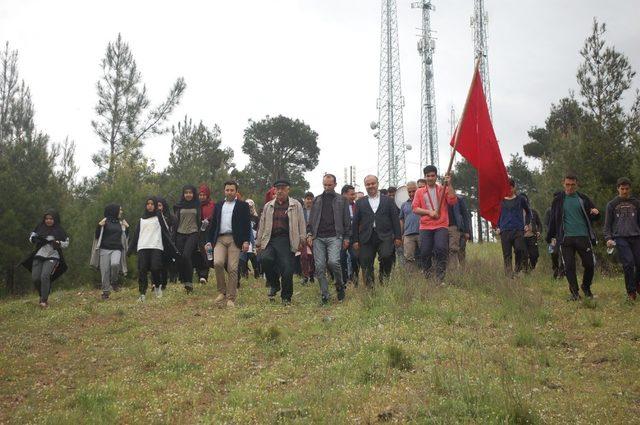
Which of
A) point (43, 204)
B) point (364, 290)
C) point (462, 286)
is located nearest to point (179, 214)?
point (364, 290)

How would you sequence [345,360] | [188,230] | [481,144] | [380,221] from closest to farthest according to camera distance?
[345,360] < [481,144] < [380,221] < [188,230]

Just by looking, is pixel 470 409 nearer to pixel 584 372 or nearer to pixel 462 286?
pixel 584 372

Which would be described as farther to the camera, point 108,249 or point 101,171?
point 101,171

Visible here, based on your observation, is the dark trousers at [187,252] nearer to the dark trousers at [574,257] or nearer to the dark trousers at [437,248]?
the dark trousers at [437,248]

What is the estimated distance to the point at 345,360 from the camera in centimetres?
614

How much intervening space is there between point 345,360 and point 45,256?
25.5 feet

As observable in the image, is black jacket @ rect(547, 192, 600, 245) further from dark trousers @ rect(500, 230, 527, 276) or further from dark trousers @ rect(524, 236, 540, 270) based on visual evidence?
dark trousers @ rect(524, 236, 540, 270)

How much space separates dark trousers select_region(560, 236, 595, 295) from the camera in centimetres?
976

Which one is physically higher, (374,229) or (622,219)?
(622,219)

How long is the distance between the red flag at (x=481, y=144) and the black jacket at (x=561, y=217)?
1.13 m

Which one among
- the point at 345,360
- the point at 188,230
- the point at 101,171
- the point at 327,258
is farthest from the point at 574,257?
the point at 101,171

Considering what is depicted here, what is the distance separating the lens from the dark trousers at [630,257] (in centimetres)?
956

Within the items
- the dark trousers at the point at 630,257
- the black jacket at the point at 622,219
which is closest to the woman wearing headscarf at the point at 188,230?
the black jacket at the point at 622,219

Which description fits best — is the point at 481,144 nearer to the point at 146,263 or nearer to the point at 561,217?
the point at 561,217
